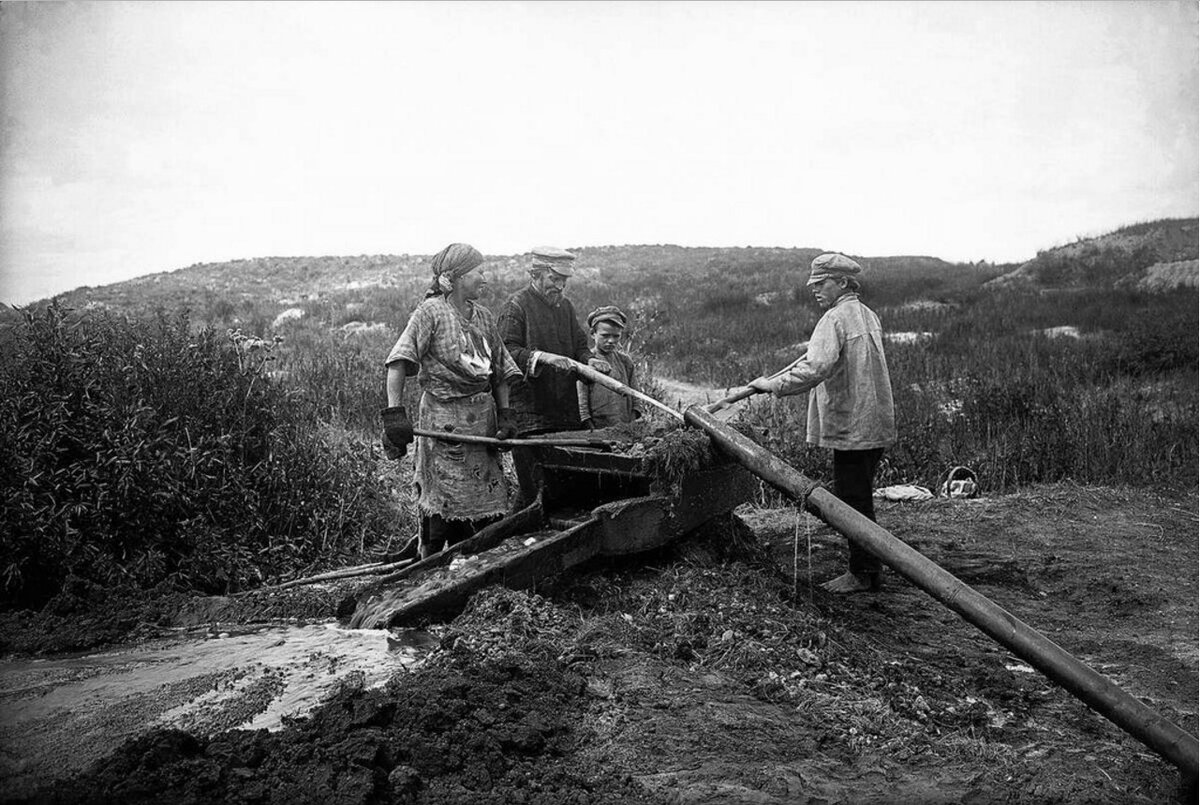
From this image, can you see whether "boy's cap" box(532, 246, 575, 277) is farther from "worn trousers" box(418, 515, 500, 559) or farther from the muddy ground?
the muddy ground

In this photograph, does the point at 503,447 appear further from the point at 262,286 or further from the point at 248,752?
the point at 262,286

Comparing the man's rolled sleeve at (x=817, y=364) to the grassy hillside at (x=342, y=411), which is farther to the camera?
the grassy hillside at (x=342, y=411)

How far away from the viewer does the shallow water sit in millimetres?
2555

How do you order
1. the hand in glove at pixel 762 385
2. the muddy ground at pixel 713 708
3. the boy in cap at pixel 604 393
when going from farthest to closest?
1. the boy in cap at pixel 604 393
2. the hand in glove at pixel 762 385
3. the muddy ground at pixel 713 708

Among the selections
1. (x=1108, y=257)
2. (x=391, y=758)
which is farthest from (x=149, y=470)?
(x=1108, y=257)

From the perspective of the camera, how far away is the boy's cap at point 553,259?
5492mm

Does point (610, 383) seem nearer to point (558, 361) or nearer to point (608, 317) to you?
point (558, 361)

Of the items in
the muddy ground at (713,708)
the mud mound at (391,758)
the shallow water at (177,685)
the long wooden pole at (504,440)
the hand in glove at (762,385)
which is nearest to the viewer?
the mud mound at (391,758)

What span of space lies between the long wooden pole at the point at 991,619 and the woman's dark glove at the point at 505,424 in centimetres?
130

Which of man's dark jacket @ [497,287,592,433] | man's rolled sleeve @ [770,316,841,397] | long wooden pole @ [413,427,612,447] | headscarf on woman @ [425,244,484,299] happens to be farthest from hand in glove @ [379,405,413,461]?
man's rolled sleeve @ [770,316,841,397]

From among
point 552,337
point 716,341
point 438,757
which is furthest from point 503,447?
point 716,341

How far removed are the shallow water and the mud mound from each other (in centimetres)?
18

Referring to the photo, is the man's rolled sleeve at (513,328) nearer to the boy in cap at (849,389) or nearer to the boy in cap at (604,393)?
the boy in cap at (604,393)

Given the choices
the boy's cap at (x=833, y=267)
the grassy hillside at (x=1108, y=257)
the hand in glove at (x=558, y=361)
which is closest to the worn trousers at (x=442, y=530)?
the hand in glove at (x=558, y=361)
